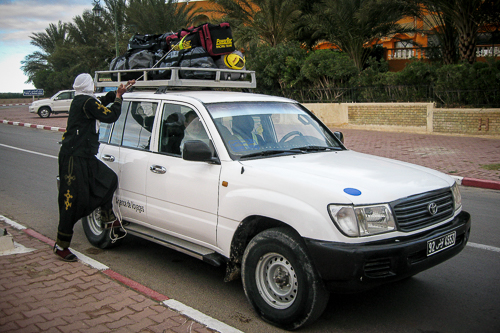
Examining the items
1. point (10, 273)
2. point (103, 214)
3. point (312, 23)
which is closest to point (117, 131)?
point (103, 214)

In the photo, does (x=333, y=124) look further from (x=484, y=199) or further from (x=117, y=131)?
(x=117, y=131)

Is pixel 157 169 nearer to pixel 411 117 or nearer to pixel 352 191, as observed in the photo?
pixel 352 191

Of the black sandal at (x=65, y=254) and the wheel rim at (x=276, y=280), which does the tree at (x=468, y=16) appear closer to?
the wheel rim at (x=276, y=280)

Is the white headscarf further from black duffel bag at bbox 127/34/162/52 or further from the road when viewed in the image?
the road

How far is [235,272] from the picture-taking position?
4164mm

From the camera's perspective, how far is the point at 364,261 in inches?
130

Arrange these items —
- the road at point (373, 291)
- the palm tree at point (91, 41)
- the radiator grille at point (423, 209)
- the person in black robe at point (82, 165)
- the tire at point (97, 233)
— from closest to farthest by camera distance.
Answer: the radiator grille at point (423, 209), the road at point (373, 291), the person in black robe at point (82, 165), the tire at point (97, 233), the palm tree at point (91, 41)

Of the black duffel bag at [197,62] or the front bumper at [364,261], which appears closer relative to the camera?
the front bumper at [364,261]

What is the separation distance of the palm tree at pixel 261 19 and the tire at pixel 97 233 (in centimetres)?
1937

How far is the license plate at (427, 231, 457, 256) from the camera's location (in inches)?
144

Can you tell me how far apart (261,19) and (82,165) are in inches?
829

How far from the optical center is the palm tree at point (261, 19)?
77.1 ft

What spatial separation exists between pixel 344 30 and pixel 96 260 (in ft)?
63.3

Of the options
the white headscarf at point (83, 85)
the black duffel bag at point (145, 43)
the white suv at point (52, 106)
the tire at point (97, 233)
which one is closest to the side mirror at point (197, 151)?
the white headscarf at point (83, 85)
